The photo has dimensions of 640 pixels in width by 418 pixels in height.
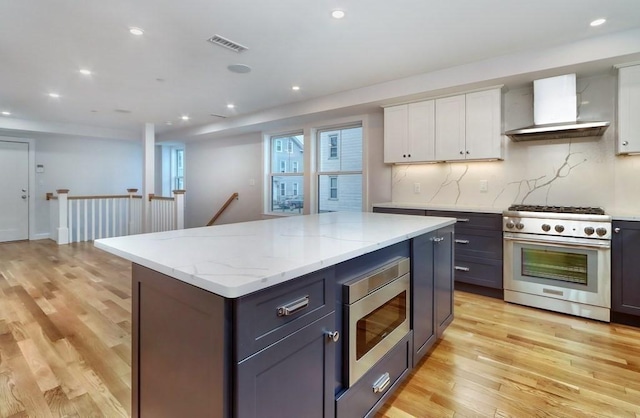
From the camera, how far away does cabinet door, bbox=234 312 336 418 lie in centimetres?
93

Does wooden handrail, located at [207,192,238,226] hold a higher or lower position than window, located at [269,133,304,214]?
lower

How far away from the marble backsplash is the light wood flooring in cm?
121

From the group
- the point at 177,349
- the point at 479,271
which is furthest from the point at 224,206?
the point at 177,349

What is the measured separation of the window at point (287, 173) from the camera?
5820 millimetres

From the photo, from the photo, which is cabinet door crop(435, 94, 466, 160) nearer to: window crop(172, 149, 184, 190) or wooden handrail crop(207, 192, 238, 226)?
wooden handrail crop(207, 192, 238, 226)

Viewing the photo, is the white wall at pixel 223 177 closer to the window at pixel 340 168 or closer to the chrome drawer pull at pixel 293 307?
the window at pixel 340 168

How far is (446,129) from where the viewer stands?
12.2ft

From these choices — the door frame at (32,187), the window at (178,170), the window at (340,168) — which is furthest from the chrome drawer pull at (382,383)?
the door frame at (32,187)

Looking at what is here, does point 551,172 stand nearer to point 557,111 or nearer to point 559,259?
point 557,111

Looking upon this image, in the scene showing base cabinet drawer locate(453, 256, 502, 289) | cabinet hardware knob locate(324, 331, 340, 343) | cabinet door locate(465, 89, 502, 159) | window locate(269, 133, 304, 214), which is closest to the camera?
cabinet hardware knob locate(324, 331, 340, 343)

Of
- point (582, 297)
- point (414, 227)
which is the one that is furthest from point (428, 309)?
point (582, 297)

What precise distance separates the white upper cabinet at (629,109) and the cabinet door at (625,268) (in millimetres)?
733

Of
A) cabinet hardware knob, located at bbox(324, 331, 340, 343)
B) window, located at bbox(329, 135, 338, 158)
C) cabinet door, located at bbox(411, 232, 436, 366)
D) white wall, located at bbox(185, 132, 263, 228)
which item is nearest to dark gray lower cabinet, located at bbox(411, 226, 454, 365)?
cabinet door, located at bbox(411, 232, 436, 366)

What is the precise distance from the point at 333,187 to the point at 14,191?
21.2ft
